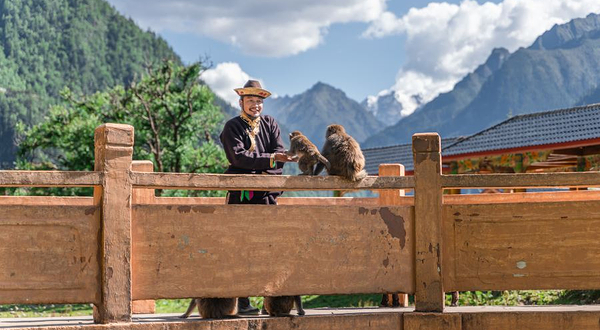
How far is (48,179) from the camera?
5.63 meters

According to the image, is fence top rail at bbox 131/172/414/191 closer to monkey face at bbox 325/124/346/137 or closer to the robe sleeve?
the robe sleeve

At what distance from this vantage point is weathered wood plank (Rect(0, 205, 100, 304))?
5680 mm

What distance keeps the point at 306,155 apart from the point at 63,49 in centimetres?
12971

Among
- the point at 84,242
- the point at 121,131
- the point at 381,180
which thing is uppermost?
the point at 121,131

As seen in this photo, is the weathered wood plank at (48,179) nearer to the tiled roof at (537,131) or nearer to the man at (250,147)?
the man at (250,147)

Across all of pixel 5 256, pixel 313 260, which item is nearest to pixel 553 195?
pixel 313 260

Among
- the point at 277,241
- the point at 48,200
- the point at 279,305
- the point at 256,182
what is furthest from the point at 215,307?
the point at 48,200

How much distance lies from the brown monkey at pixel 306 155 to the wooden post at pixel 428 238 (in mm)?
843

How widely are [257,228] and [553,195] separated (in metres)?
4.21

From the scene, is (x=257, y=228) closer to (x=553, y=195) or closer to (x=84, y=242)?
(x=84, y=242)

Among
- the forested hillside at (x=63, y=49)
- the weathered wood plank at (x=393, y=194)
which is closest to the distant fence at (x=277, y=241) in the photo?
the weathered wood plank at (x=393, y=194)

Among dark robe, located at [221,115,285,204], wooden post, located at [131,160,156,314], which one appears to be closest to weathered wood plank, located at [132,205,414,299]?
dark robe, located at [221,115,285,204]

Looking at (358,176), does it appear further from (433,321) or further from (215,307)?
(215,307)

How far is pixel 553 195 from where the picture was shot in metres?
8.80
